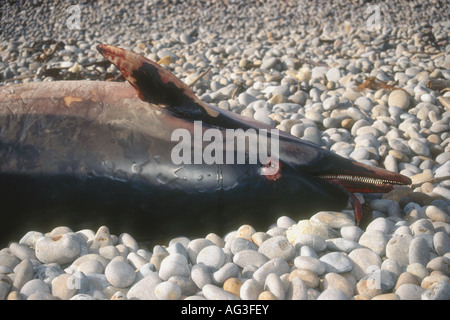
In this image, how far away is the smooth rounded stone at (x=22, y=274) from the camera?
1.69 meters

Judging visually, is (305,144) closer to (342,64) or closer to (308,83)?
(308,83)

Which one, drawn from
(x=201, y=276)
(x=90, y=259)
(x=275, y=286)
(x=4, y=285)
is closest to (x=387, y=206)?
(x=275, y=286)

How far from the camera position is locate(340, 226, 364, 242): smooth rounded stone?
6.64 ft

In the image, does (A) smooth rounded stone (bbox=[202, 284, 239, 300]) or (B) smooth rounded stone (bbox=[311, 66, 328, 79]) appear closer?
(A) smooth rounded stone (bbox=[202, 284, 239, 300])

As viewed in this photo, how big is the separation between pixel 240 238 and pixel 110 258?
61cm

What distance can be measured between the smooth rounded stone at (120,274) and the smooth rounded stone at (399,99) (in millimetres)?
2986

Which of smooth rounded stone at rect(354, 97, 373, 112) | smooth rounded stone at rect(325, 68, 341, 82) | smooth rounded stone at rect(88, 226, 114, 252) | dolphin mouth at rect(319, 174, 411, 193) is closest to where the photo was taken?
smooth rounded stone at rect(88, 226, 114, 252)

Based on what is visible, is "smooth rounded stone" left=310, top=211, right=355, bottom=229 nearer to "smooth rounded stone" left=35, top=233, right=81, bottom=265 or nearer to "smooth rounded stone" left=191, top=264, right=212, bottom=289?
"smooth rounded stone" left=191, top=264, right=212, bottom=289

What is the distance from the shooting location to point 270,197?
82.7 inches

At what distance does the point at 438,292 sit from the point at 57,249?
1.57 m

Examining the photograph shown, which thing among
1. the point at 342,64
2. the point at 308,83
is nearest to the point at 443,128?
the point at 308,83

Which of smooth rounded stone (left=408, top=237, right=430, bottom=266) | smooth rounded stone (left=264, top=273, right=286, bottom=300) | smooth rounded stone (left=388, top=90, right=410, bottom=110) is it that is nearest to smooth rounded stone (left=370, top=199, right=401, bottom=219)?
smooth rounded stone (left=408, top=237, right=430, bottom=266)

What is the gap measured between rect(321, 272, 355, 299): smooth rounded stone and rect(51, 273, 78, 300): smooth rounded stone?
0.99 meters

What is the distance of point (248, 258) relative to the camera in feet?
6.04
